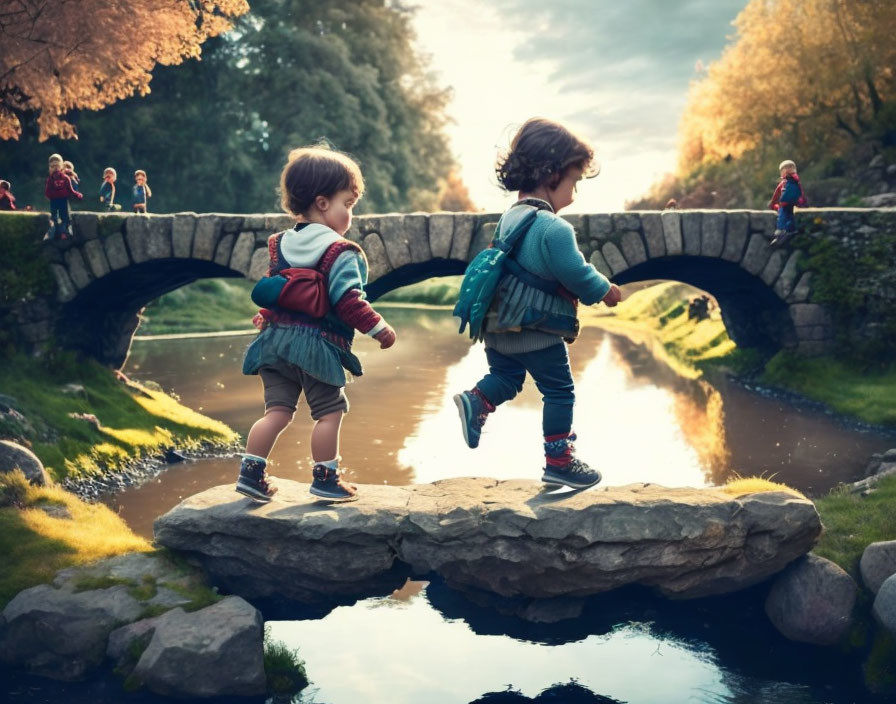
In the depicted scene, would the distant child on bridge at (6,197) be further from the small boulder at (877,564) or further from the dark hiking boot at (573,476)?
the small boulder at (877,564)

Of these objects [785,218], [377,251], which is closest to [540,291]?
[377,251]

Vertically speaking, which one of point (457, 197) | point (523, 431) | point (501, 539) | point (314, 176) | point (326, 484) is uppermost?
point (457, 197)

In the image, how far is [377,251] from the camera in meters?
10.8

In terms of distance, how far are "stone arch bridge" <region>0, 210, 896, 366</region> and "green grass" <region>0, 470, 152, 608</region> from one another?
14.6ft

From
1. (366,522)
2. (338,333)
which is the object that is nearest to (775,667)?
(366,522)

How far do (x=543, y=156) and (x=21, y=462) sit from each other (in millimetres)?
5255

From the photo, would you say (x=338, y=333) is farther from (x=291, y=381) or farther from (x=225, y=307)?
(x=225, y=307)

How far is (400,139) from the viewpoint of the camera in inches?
1284

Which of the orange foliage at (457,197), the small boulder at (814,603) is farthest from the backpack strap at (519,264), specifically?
the orange foliage at (457,197)

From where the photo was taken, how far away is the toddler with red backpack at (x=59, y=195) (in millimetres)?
10797

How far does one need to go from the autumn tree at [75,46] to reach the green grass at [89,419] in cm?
414

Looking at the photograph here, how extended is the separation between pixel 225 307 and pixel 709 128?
15.4 meters

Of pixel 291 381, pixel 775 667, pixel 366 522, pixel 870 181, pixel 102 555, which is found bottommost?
pixel 775 667

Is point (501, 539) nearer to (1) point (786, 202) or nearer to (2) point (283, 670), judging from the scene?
(2) point (283, 670)
